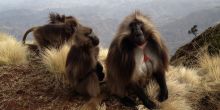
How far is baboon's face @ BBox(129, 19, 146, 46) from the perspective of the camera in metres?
5.31

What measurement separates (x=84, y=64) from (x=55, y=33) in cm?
308

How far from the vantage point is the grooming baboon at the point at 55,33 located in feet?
28.1

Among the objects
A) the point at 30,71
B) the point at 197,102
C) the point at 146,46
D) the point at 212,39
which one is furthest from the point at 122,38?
the point at 212,39

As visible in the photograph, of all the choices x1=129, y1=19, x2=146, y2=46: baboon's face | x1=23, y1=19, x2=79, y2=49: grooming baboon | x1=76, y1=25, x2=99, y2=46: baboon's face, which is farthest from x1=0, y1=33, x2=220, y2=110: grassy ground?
x1=129, y1=19, x2=146, y2=46: baboon's face

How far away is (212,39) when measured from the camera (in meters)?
9.56

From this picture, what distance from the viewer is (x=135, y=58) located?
552cm

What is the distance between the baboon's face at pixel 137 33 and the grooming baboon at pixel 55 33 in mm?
3112

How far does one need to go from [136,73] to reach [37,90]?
6.05 ft

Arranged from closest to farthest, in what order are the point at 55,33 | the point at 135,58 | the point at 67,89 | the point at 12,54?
the point at 135,58 < the point at 67,89 < the point at 12,54 < the point at 55,33

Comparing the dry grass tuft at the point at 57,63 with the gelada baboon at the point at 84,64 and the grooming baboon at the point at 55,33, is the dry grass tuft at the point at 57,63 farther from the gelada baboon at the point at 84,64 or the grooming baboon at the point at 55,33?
the grooming baboon at the point at 55,33

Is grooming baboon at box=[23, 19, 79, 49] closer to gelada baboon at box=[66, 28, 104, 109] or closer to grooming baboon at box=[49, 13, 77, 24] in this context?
grooming baboon at box=[49, 13, 77, 24]

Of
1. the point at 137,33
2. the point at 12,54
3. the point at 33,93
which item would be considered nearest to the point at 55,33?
the point at 12,54

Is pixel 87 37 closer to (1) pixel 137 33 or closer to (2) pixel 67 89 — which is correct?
(1) pixel 137 33

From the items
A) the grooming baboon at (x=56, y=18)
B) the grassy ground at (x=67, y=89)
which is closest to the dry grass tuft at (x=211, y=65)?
the grassy ground at (x=67, y=89)
